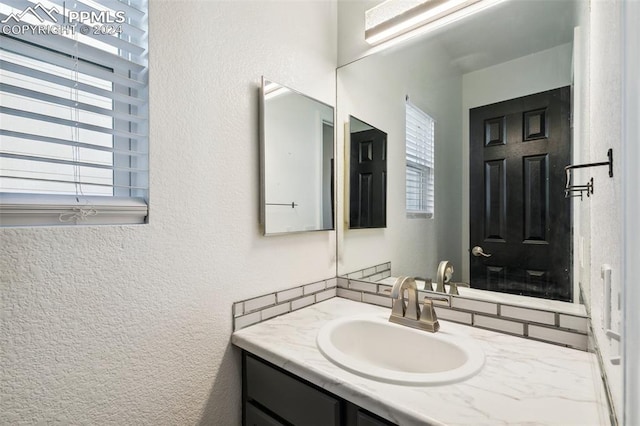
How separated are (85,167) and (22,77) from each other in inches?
8.8

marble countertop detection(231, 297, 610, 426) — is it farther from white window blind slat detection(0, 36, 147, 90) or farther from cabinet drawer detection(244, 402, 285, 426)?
white window blind slat detection(0, 36, 147, 90)

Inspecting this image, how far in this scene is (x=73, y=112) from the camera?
77 cm

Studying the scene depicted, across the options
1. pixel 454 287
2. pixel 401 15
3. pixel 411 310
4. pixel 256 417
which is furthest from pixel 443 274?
pixel 401 15

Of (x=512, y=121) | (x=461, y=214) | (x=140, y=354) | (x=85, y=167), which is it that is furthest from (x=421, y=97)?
(x=140, y=354)

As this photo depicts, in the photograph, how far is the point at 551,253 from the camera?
1020mm

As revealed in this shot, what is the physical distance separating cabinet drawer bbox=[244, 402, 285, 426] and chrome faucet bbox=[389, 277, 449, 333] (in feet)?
1.68

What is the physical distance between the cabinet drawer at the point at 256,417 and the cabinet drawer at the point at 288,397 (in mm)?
27

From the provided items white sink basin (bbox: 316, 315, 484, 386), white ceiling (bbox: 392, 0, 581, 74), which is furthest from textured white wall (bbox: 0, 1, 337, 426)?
white ceiling (bbox: 392, 0, 581, 74)

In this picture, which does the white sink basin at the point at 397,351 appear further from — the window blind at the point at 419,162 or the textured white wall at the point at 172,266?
the window blind at the point at 419,162

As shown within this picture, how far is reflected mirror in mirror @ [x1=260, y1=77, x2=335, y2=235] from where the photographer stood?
45.8 inches

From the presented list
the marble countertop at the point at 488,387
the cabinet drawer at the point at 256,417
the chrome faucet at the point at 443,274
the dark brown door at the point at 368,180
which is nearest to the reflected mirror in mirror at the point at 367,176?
the dark brown door at the point at 368,180

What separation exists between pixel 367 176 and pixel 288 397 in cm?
97

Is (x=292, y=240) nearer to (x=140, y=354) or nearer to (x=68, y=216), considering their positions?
(x=140, y=354)

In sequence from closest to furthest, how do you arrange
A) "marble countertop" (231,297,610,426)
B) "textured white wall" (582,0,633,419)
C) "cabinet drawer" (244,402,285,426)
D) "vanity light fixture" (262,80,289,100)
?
1. "textured white wall" (582,0,633,419)
2. "marble countertop" (231,297,610,426)
3. "cabinet drawer" (244,402,285,426)
4. "vanity light fixture" (262,80,289,100)
